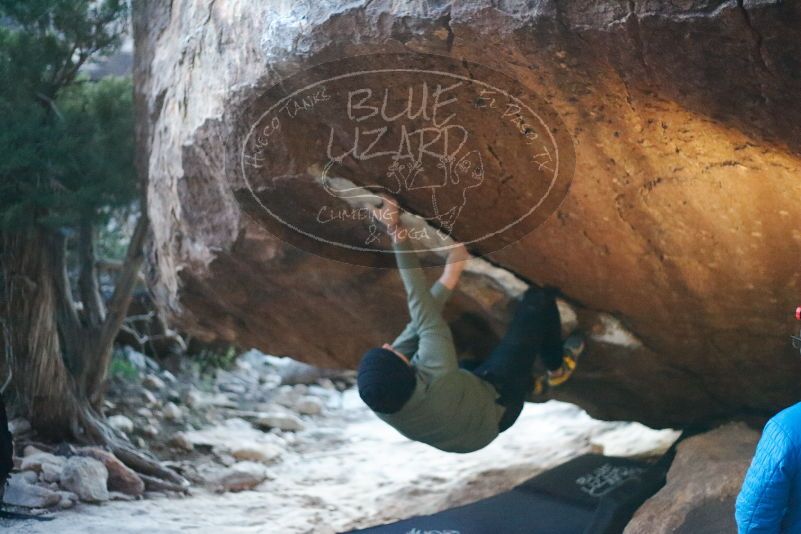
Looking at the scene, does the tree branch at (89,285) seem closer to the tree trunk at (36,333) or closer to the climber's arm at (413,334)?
the tree trunk at (36,333)

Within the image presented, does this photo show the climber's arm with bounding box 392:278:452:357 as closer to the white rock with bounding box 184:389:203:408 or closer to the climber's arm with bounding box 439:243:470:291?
the climber's arm with bounding box 439:243:470:291

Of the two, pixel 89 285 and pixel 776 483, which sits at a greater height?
pixel 89 285

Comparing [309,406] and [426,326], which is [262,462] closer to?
[309,406]

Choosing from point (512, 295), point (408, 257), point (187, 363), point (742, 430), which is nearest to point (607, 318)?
point (512, 295)

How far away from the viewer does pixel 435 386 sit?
3.10 m

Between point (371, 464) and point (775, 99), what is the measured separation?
3685mm

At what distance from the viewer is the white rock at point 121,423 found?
18.7 ft

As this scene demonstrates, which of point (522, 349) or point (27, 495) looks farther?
point (27, 495)

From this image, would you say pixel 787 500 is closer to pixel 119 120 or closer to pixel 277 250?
pixel 277 250

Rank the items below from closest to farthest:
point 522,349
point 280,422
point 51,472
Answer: point 522,349
point 51,472
point 280,422

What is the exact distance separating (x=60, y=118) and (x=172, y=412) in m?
2.87

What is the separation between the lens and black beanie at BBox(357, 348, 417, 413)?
292cm

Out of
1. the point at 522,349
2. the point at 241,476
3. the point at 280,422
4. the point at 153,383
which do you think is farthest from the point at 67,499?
the point at 153,383

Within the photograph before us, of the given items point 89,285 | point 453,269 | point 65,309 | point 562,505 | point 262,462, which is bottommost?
point 262,462
